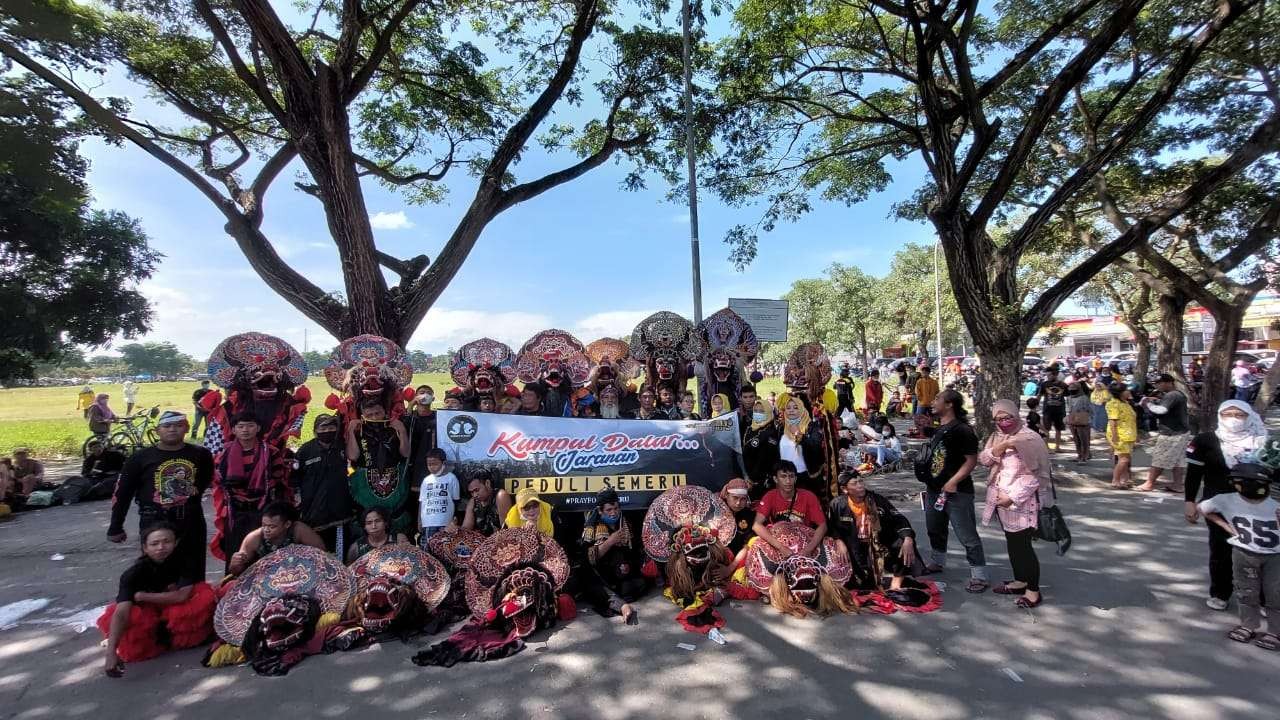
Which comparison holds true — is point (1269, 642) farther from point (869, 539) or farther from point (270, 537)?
point (270, 537)

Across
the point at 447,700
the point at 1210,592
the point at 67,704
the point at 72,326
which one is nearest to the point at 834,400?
the point at 1210,592

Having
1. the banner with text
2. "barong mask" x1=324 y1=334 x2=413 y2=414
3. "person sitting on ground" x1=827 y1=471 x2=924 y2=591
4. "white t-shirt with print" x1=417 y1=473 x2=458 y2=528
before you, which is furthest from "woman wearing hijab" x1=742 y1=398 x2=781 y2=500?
"barong mask" x1=324 y1=334 x2=413 y2=414

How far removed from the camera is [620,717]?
117 inches

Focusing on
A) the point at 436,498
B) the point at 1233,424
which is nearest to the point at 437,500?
the point at 436,498

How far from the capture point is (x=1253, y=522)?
3486 millimetres

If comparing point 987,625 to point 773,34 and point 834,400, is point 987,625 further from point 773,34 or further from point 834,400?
point 773,34

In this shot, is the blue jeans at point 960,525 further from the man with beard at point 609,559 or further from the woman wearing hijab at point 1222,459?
the man with beard at point 609,559

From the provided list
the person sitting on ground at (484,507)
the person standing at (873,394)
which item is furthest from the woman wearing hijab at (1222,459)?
the person standing at (873,394)

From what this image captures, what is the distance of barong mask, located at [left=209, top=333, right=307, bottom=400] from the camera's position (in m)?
4.95

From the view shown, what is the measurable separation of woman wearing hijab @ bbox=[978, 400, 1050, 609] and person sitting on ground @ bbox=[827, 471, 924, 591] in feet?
2.11

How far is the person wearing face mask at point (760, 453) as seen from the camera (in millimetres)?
5008

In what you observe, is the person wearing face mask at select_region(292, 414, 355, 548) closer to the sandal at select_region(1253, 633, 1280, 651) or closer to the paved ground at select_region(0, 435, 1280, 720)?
the paved ground at select_region(0, 435, 1280, 720)

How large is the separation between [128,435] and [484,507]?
1174 centimetres

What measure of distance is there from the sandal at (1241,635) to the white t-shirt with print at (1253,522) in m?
0.52
